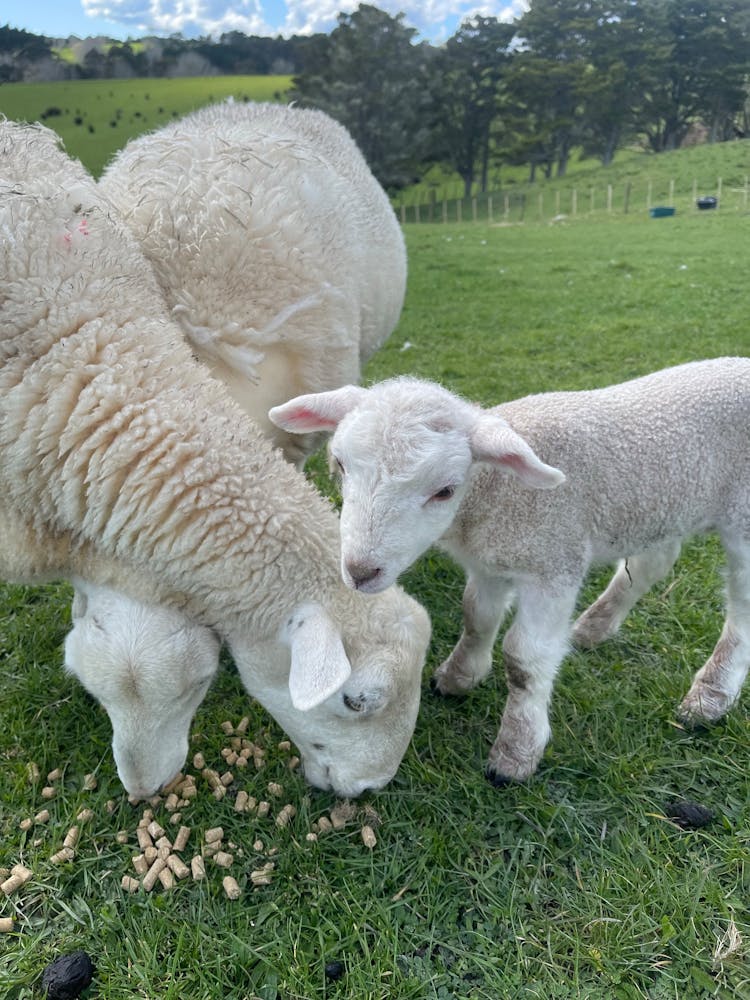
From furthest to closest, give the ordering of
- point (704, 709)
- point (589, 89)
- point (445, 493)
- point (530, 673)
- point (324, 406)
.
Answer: point (589, 89)
point (704, 709)
point (530, 673)
point (324, 406)
point (445, 493)

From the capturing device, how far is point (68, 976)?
2.28m

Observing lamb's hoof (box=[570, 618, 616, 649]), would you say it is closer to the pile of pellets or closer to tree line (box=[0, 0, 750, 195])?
the pile of pellets

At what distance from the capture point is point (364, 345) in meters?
4.80

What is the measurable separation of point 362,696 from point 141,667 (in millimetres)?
740

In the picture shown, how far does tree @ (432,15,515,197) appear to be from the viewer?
49.1 meters

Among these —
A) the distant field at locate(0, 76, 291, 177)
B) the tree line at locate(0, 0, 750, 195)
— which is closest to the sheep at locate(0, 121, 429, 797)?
the distant field at locate(0, 76, 291, 177)

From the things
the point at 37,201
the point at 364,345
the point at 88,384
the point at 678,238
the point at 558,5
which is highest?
the point at 558,5

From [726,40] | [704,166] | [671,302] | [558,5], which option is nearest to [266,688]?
[671,302]

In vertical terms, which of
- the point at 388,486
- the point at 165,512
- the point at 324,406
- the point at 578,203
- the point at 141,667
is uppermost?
the point at 324,406

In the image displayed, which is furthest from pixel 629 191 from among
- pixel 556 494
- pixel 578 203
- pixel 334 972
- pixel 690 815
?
pixel 334 972

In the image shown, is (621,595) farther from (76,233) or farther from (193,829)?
(76,233)

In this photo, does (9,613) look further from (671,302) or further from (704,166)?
(704,166)

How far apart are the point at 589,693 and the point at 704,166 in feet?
118

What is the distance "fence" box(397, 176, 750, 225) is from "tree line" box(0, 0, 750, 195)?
18.9ft
